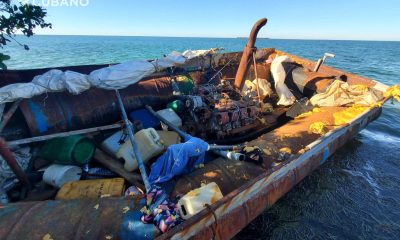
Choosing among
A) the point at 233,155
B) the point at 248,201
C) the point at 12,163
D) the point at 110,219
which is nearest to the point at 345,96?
the point at 233,155

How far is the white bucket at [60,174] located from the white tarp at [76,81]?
1.67 meters

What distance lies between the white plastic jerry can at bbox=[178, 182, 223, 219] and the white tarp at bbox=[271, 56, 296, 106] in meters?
7.50

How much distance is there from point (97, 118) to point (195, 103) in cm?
263

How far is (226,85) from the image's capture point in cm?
935

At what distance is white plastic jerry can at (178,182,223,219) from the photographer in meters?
3.61

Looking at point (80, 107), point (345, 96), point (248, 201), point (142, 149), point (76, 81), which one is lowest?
point (248, 201)

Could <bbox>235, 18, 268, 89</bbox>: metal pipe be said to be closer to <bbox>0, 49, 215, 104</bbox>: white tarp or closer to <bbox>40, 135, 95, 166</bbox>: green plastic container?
<bbox>0, 49, 215, 104</bbox>: white tarp

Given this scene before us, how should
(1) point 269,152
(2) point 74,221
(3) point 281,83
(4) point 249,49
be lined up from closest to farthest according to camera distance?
(2) point 74,221 → (1) point 269,152 → (4) point 249,49 → (3) point 281,83

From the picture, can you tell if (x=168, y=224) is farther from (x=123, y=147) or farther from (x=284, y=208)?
(x=284, y=208)

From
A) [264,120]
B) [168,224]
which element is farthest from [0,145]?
[264,120]

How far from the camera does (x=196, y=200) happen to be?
146 inches

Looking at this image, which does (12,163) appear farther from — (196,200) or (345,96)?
(345,96)

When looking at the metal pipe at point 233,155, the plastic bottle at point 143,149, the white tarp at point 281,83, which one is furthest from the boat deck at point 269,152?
the white tarp at point 281,83

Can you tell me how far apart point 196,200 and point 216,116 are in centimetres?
365
